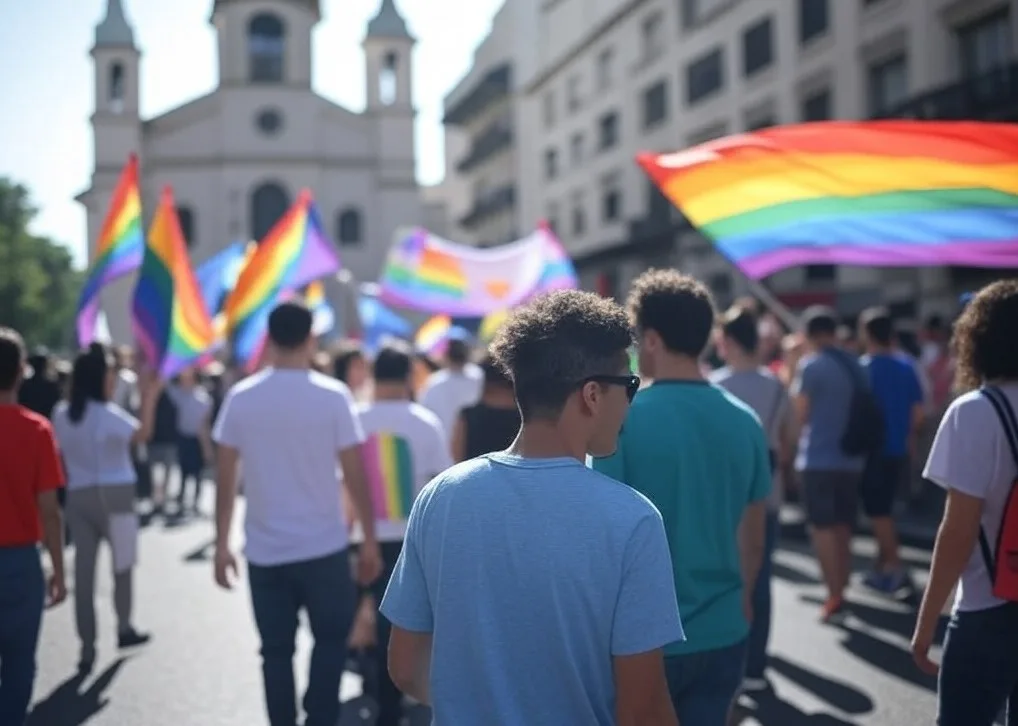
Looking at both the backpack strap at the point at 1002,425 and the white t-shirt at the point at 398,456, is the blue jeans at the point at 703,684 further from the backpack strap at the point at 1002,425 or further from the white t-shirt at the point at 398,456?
the white t-shirt at the point at 398,456

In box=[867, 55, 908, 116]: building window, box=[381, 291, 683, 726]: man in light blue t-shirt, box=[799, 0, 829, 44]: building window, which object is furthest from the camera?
box=[799, 0, 829, 44]: building window

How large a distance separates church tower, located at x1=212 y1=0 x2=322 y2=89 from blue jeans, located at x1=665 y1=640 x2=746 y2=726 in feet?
A: 159

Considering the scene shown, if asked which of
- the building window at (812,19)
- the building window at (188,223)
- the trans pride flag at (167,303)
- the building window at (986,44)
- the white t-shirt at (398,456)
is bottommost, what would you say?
Answer: the white t-shirt at (398,456)

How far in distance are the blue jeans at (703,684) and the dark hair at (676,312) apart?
871 mm

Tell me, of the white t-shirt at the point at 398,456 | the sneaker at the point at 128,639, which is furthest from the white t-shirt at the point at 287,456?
the sneaker at the point at 128,639

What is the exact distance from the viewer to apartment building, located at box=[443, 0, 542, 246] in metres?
46.2

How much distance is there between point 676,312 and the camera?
12.6ft

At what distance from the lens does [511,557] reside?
2436 millimetres

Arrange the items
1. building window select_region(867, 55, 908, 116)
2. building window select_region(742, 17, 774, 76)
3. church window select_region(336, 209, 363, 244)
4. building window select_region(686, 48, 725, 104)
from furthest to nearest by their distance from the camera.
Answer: church window select_region(336, 209, 363, 244)
building window select_region(686, 48, 725, 104)
building window select_region(742, 17, 774, 76)
building window select_region(867, 55, 908, 116)

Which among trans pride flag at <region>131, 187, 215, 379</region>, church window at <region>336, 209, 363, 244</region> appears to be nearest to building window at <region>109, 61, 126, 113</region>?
church window at <region>336, 209, 363, 244</region>

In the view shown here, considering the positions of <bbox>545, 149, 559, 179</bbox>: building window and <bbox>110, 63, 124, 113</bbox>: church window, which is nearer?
<bbox>545, 149, 559, 179</bbox>: building window

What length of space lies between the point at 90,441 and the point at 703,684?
4.96 m

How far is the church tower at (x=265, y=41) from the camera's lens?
49.3 meters

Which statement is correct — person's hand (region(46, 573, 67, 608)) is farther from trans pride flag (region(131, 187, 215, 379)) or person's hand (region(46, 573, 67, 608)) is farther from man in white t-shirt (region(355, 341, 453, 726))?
trans pride flag (region(131, 187, 215, 379))
